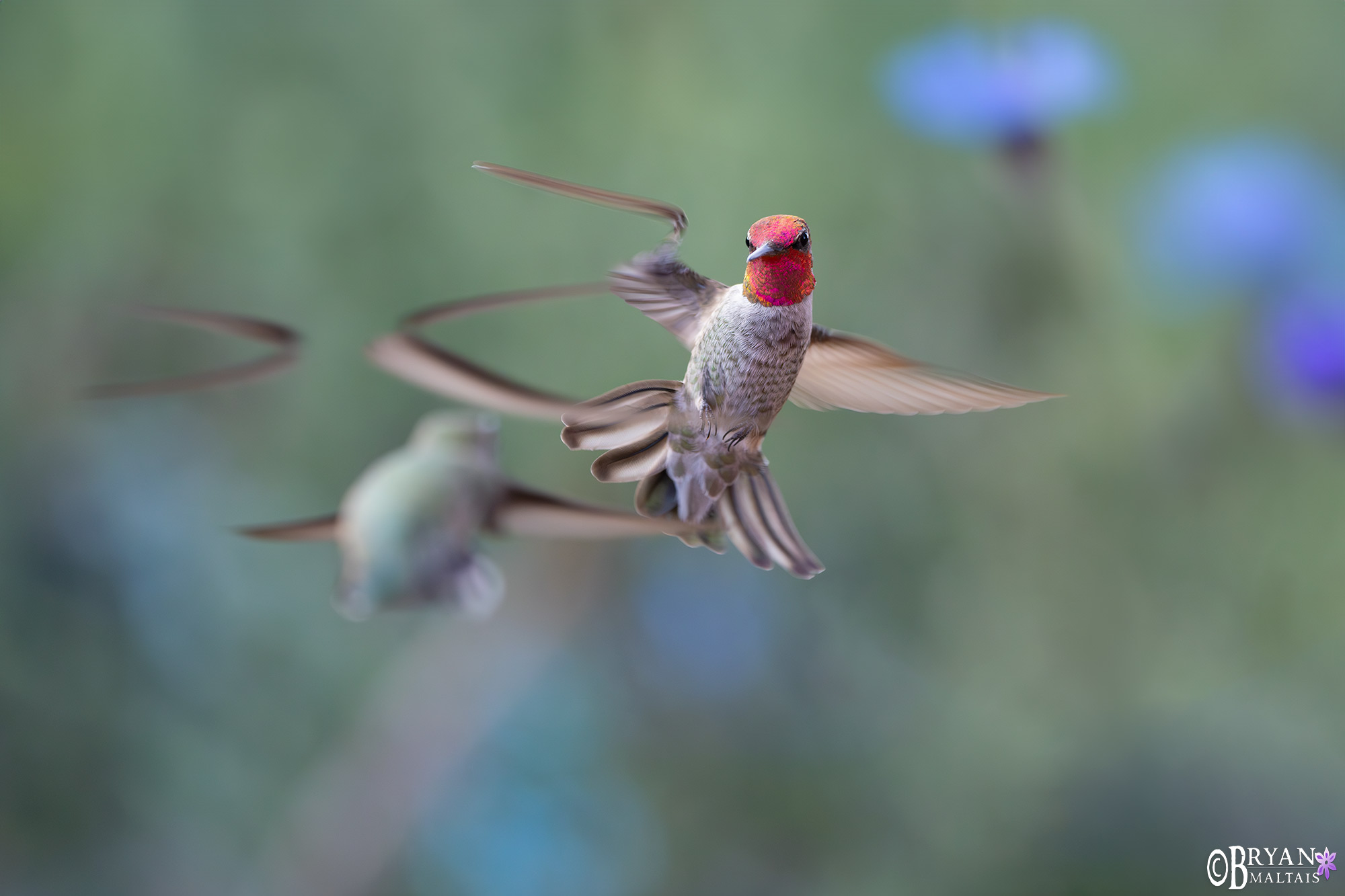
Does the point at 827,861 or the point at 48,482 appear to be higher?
the point at 48,482

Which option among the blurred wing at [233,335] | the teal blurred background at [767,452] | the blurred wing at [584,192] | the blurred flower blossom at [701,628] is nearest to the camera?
the blurred wing at [584,192]

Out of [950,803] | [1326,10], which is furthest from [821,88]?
[950,803]

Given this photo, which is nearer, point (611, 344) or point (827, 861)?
point (611, 344)

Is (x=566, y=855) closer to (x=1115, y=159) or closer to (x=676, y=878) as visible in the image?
(x=676, y=878)

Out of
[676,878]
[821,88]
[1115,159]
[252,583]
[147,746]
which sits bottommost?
[676,878]

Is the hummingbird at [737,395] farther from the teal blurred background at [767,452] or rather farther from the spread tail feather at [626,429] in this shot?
the teal blurred background at [767,452]

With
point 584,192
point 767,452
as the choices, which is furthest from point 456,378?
point 767,452

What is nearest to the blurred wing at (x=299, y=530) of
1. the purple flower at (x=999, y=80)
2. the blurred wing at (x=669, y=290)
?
the blurred wing at (x=669, y=290)
